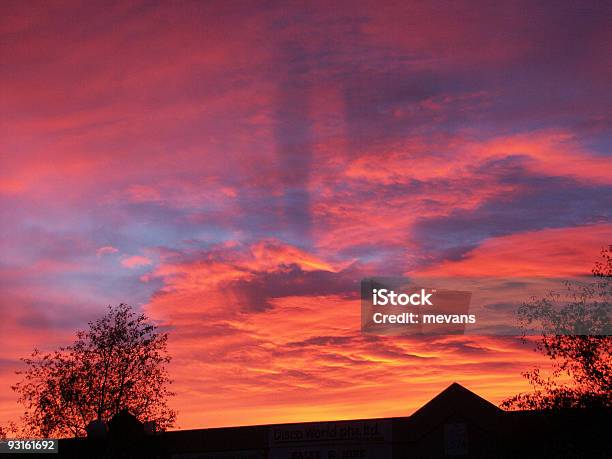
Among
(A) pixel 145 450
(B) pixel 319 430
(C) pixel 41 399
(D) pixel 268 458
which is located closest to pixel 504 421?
(B) pixel 319 430

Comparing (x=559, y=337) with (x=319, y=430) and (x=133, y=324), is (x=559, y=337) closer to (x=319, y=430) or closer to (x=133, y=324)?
(x=319, y=430)

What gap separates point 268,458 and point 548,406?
1714 centimetres

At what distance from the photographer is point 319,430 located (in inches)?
1802

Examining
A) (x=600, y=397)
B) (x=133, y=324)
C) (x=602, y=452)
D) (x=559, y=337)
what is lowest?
(x=602, y=452)

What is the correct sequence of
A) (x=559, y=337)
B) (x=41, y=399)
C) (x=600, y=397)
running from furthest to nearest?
(x=41, y=399), (x=559, y=337), (x=600, y=397)

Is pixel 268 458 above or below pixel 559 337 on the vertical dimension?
below

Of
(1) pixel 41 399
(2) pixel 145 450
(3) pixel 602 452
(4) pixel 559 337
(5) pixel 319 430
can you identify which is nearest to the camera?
(3) pixel 602 452

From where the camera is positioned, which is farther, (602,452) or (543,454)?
(543,454)

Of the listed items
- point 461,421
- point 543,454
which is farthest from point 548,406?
point 461,421

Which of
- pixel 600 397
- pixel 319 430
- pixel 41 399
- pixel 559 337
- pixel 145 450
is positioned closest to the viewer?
pixel 600 397

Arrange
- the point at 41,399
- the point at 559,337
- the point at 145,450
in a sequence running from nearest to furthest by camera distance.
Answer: the point at 559,337, the point at 145,450, the point at 41,399

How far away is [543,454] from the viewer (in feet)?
126

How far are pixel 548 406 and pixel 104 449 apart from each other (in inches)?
1095

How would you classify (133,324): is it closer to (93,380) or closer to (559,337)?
(93,380)
